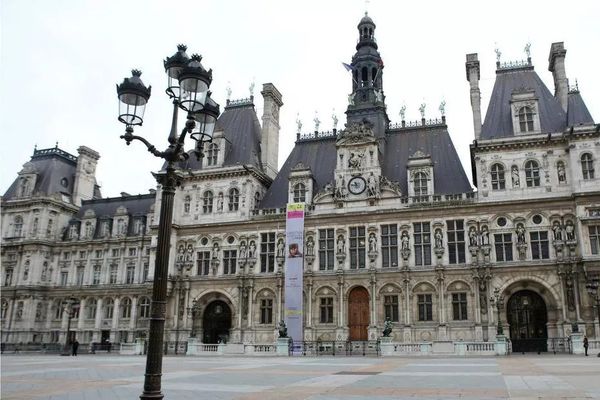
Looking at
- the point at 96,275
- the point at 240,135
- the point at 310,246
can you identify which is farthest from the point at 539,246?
the point at 96,275

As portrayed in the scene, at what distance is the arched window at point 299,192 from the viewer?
1809 inches

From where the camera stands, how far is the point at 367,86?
168 feet

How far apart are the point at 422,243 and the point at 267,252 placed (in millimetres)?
13147

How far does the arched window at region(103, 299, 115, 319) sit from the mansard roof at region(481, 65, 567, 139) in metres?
41.8

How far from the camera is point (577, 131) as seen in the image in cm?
3825

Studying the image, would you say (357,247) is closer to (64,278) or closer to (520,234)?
(520,234)

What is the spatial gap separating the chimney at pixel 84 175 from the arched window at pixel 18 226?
21.2ft

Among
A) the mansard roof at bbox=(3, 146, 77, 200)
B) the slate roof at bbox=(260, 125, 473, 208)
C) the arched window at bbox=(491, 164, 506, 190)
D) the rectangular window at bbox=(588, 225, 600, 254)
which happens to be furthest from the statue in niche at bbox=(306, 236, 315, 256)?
the mansard roof at bbox=(3, 146, 77, 200)

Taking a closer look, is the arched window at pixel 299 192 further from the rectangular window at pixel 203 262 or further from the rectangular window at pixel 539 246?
the rectangular window at pixel 539 246

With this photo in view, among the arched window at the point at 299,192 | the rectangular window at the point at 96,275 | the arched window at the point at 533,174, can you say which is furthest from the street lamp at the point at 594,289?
the rectangular window at the point at 96,275

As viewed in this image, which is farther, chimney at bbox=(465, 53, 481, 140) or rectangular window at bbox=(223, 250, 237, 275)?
rectangular window at bbox=(223, 250, 237, 275)

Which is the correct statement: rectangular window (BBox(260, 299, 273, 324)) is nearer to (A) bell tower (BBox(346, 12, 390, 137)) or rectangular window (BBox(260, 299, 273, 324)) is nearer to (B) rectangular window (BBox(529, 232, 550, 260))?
(A) bell tower (BBox(346, 12, 390, 137))

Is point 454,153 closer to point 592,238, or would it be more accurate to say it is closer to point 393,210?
point 393,210

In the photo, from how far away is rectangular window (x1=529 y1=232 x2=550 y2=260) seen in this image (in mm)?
37969
